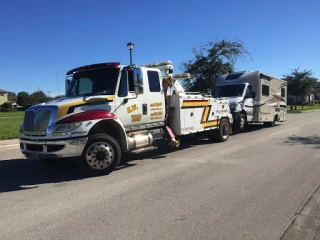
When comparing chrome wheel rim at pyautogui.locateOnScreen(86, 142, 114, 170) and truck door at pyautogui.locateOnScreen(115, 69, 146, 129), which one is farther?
truck door at pyautogui.locateOnScreen(115, 69, 146, 129)

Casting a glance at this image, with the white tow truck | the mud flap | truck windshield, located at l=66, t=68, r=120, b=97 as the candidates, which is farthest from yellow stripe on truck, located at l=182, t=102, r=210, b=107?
truck windshield, located at l=66, t=68, r=120, b=97

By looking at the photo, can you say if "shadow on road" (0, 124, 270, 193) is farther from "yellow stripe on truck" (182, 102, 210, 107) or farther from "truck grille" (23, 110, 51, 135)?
"yellow stripe on truck" (182, 102, 210, 107)

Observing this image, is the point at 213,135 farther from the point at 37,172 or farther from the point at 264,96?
the point at 37,172

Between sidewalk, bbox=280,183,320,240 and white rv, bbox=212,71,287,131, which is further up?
white rv, bbox=212,71,287,131

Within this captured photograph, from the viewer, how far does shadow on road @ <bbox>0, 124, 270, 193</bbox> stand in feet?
20.4

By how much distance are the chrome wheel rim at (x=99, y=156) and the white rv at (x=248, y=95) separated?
26.9ft

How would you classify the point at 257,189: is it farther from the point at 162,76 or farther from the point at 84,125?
the point at 162,76

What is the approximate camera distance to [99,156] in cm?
648

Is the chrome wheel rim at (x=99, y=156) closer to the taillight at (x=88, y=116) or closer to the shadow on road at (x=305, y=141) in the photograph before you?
the taillight at (x=88, y=116)

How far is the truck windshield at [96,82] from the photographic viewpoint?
7121mm

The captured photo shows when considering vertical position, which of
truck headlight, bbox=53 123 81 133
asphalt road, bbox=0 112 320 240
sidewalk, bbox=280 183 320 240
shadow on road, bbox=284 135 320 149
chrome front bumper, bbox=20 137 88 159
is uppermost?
truck headlight, bbox=53 123 81 133

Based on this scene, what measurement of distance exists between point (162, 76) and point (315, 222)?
6005 millimetres

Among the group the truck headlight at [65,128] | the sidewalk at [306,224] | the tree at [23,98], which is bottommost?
the sidewalk at [306,224]

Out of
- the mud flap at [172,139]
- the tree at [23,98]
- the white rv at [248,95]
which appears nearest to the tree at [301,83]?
the white rv at [248,95]
